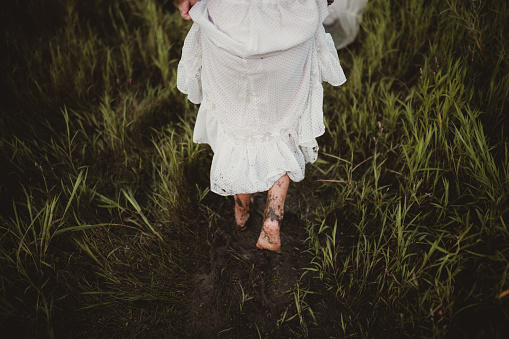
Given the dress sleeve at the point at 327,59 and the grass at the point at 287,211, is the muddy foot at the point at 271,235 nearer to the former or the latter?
the grass at the point at 287,211

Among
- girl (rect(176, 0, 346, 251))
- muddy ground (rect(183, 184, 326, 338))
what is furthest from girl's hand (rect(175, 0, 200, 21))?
muddy ground (rect(183, 184, 326, 338))

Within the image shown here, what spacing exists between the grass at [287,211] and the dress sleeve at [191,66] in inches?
16.0

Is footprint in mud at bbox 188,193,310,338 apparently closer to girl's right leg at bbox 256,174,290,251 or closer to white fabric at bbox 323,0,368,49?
girl's right leg at bbox 256,174,290,251

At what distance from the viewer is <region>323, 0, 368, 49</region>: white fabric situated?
2537 millimetres

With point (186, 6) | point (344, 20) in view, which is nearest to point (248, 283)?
point (186, 6)

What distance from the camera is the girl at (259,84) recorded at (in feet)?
3.36

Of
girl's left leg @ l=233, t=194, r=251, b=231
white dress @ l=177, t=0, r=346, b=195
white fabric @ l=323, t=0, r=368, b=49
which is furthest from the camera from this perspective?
white fabric @ l=323, t=0, r=368, b=49

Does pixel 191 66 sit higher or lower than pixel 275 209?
higher

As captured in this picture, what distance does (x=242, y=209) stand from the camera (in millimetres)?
1608

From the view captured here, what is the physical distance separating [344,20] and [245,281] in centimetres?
221

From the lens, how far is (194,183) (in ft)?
6.08

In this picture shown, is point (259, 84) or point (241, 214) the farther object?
point (241, 214)

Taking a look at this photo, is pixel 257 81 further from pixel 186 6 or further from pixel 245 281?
pixel 245 281

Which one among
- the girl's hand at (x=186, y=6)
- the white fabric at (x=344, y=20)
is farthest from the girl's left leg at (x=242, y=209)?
the white fabric at (x=344, y=20)
